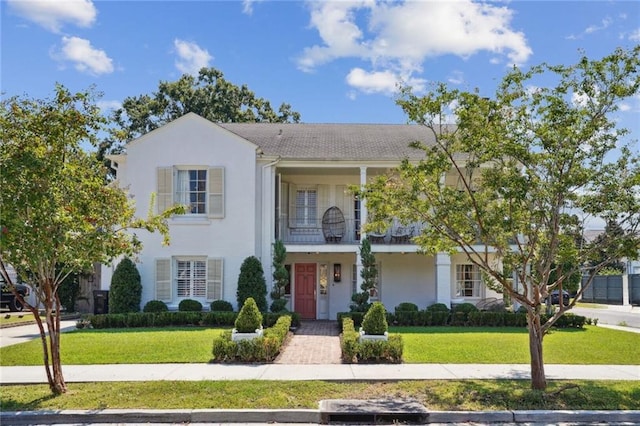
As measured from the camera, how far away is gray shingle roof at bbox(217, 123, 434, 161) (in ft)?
64.5

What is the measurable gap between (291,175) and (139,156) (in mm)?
5630

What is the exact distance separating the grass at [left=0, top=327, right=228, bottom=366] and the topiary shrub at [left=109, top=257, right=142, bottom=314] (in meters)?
2.12

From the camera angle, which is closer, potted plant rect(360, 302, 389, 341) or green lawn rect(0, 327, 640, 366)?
green lawn rect(0, 327, 640, 366)

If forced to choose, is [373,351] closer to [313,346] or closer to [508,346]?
[313,346]

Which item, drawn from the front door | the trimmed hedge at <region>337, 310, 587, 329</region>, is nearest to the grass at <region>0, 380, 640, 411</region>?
Result: the trimmed hedge at <region>337, 310, 587, 329</region>

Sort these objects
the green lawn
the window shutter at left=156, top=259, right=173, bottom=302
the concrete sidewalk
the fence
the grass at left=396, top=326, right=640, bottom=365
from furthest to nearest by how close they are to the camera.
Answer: the fence
the window shutter at left=156, top=259, right=173, bottom=302
the grass at left=396, top=326, right=640, bottom=365
the green lawn
the concrete sidewalk

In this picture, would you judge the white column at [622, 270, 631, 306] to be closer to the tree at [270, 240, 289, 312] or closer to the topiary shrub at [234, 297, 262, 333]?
the tree at [270, 240, 289, 312]

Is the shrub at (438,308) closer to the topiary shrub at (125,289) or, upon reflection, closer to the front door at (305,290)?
the front door at (305,290)

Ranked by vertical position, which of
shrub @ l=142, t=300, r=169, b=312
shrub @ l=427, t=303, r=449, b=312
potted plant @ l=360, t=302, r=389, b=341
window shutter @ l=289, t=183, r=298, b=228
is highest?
window shutter @ l=289, t=183, r=298, b=228

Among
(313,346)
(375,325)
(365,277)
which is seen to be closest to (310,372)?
(375,325)

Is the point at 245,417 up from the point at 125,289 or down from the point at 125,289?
down

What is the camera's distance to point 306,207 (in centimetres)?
2111

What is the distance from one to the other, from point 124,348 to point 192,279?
6.30m

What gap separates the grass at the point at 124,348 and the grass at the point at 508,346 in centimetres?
508
